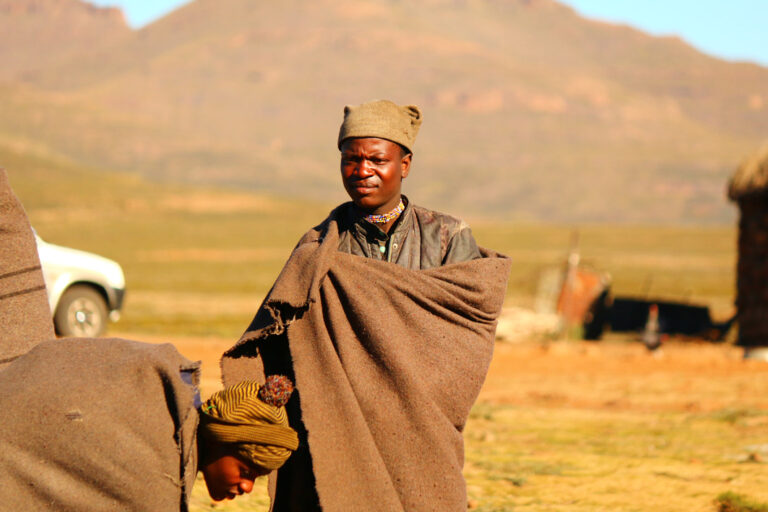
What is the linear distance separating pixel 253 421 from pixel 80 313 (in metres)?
9.69

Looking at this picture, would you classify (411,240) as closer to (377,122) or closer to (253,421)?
(377,122)

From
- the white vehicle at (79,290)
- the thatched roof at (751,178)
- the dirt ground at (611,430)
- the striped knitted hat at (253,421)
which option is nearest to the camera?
the striped knitted hat at (253,421)

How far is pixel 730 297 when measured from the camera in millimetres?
28516

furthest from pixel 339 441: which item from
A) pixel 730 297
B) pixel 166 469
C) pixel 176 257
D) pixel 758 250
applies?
pixel 176 257

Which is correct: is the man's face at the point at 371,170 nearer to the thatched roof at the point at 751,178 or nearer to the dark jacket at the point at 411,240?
the dark jacket at the point at 411,240

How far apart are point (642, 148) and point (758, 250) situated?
156 metres

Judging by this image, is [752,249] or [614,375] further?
[752,249]

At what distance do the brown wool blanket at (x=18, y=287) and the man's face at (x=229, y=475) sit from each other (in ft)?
2.86

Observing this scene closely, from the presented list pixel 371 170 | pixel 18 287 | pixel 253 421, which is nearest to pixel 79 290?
pixel 18 287

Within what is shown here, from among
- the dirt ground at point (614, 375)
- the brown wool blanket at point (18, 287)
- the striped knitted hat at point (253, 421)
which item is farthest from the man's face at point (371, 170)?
the dirt ground at point (614, 375)

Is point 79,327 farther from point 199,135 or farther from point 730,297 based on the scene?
point 199,135

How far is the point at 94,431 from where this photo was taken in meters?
2.99

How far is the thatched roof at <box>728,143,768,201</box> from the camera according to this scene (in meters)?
15.1

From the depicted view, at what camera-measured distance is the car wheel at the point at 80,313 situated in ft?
39.5
